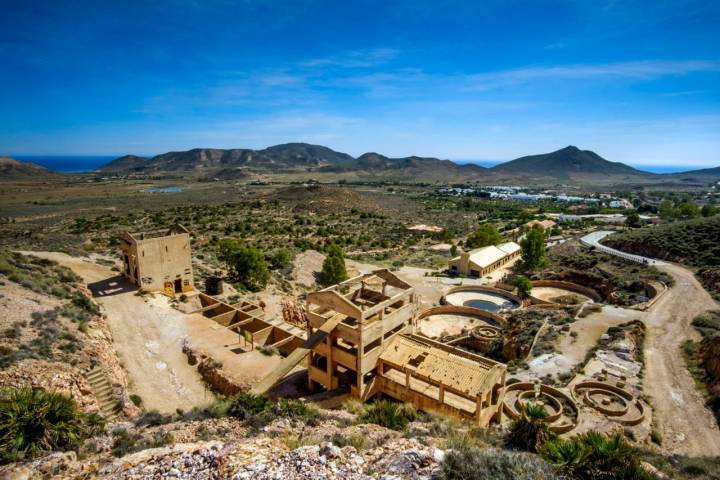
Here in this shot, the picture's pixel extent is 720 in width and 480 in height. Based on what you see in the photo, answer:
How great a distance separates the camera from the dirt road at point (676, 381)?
15430mm

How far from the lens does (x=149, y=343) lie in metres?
21.6

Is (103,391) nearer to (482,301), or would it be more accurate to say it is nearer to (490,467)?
(490,467)

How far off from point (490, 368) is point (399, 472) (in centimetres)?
993

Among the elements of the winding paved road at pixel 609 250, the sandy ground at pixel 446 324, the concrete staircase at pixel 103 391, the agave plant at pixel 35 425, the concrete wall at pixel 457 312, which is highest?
the agave plant at pixel 35 425

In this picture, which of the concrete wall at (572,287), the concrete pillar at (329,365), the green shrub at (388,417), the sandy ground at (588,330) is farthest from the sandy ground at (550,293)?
the green shrub at (388,417)

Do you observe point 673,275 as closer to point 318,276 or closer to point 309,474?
point 318,276

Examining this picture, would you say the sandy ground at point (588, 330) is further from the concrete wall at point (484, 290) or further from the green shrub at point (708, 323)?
the concrete wall at point (484, 290)

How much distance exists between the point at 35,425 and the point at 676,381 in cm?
2685

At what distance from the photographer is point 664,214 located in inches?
3278

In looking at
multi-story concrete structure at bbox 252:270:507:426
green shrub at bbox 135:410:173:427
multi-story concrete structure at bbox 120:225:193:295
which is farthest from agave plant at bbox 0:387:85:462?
multi-story concrete structure at bbox 120:225:193:295

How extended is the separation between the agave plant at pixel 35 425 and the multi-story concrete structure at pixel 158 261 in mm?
17927

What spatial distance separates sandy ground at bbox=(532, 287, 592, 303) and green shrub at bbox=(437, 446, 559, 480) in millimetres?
33895

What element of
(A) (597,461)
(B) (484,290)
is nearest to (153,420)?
(A) (597,461)

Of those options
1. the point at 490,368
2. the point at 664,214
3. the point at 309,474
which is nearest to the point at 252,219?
the point at 490,368
